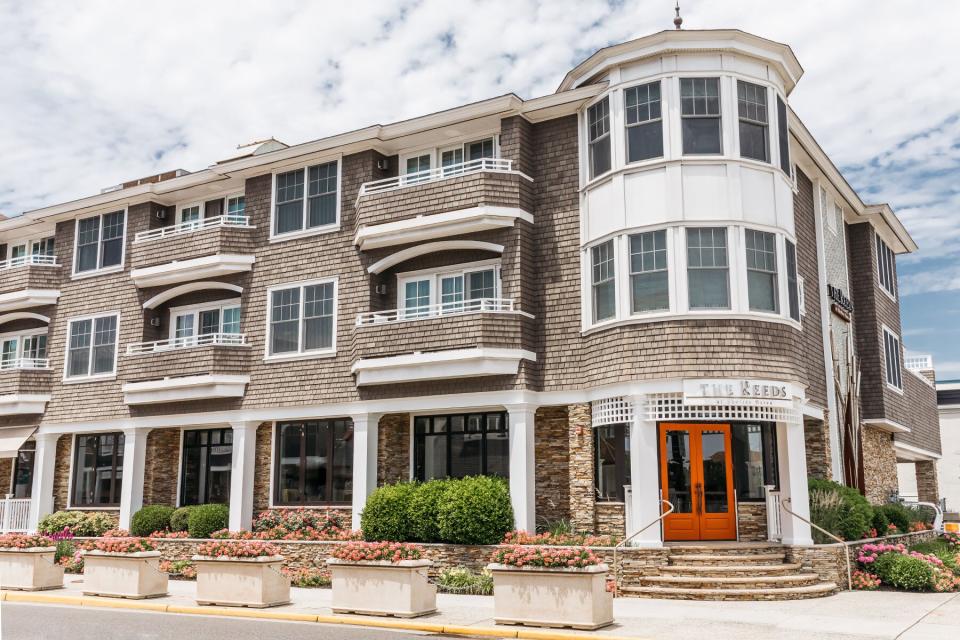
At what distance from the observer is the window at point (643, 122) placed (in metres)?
19.7

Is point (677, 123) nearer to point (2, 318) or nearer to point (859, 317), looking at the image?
point (859, 317)

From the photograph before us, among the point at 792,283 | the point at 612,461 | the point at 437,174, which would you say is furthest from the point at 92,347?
the point at 792,283

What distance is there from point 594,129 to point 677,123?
7.21ft

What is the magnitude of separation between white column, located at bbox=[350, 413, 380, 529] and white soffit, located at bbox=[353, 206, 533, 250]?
4408mm

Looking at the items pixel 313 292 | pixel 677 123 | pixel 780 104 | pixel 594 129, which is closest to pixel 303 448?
pixel 313 292

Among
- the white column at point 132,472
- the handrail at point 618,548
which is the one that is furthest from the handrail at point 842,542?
the white column at point 132,472

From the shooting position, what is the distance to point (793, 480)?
18.7 m

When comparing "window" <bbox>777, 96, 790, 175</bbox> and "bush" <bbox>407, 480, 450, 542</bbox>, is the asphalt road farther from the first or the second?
"window" <bbox>777, 96, 790, 175</bbox>

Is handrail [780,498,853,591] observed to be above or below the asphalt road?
above

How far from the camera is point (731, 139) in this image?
19500mm

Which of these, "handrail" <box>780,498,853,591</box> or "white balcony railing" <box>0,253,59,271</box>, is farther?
"white balcony railing" <box>0,253,59,271</box>

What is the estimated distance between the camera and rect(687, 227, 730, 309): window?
1883 cm

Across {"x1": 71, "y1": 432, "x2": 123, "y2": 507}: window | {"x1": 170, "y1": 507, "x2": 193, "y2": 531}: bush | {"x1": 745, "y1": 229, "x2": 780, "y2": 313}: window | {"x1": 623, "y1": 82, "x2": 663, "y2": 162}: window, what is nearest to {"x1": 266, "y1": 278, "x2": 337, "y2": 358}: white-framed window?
{"x1": 170, "y1": 507, "x2": 193, "y2": 531}: bush

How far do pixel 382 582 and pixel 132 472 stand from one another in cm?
1329
